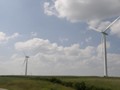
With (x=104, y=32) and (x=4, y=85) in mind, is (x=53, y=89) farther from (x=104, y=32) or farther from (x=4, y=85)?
(x=104, y=32)

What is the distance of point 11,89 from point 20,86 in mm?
4352

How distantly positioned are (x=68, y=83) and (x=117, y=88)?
14.9 metres

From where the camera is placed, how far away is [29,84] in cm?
7600

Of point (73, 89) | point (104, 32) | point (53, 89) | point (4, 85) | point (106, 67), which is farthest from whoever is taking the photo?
point (104, 32)

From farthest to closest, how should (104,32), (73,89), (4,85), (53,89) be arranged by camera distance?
(104,32), (4,85), (73,89), (53,89)

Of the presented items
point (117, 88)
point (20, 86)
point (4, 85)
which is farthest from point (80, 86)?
point (4, 85)

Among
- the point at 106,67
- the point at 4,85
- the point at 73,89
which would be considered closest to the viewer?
the point at 73,89

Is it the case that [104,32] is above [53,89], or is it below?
above

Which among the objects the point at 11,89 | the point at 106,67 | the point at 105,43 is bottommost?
the point at 11,89

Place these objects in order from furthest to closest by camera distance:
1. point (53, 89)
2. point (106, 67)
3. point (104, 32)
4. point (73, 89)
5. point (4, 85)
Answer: point (104, 32)
point (106, 67)
point (4, 85)
point (73, 89)
point (53, 89)

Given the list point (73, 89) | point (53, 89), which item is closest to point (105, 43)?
point (73, 89)

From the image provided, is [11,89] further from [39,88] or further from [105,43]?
[105,43]

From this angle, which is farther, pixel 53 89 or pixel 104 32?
pixel 104 32

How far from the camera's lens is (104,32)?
320ft
